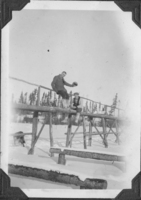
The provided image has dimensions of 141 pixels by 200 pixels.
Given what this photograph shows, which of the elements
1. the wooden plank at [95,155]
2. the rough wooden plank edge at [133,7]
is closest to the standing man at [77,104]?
the wooden plank at [95,155]

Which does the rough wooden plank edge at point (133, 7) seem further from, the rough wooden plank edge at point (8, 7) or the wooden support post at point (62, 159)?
the wooden support post at point (62, 159)

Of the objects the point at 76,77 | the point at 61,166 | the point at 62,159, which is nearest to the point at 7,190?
the point at 61,166

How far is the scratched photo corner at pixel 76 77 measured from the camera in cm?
548

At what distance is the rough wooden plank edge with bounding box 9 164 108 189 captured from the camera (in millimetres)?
4300

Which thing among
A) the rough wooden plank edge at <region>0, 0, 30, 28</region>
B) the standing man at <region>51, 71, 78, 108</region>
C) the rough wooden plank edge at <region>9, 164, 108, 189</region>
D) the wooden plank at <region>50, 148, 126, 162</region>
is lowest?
the rough wooden plank edge at <region>9, 164, 108, 189</region>

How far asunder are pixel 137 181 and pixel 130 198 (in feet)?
1.33

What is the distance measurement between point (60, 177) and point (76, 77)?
8.03 feet

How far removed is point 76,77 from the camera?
5840 millimetres

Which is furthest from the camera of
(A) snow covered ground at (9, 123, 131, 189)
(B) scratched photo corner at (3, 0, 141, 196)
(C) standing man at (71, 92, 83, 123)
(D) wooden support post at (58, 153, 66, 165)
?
(C) standing man at (71, 92, 83, 123)

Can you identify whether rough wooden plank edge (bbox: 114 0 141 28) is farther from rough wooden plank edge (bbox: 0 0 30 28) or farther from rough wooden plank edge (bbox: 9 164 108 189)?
rough wooden plank edge (bbox: 9 164 108 189)

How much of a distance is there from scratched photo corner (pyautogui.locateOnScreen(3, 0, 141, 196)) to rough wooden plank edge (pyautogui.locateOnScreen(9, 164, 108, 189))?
50cm

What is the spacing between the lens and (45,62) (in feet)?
18.8

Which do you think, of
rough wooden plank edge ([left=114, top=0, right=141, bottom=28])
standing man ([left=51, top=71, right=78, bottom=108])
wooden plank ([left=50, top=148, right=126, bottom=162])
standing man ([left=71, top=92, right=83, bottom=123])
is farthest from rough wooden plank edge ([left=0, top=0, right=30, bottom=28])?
wooden plank ([left=50, top=148, right=126, bottom=162])

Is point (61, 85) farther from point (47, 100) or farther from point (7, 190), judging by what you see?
point (7, 190)
